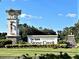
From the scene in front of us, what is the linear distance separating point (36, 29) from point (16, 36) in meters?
28.5

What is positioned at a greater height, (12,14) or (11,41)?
(12,14)

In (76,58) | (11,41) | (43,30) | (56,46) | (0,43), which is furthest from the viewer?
(43,30)

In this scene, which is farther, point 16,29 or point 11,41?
point 16,29

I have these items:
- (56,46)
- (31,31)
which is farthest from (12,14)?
(31,31)

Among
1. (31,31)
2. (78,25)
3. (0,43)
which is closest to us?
(0,43)

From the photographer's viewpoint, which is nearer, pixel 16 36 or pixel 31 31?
pixel 16 36

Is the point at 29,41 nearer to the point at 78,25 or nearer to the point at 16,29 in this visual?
the point at 16,29

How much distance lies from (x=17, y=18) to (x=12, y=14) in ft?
3.55

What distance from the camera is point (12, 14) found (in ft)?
154

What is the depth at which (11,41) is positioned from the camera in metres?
44.2

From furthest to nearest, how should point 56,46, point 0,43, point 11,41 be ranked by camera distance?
1. point 11,41
2. point 0,43
3. point 56,46

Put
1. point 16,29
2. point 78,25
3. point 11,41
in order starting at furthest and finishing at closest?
point 78,25, point 16,29, point 11,41

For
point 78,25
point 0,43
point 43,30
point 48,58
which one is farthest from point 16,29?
point 48,58

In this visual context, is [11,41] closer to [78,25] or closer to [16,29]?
[16,29]
